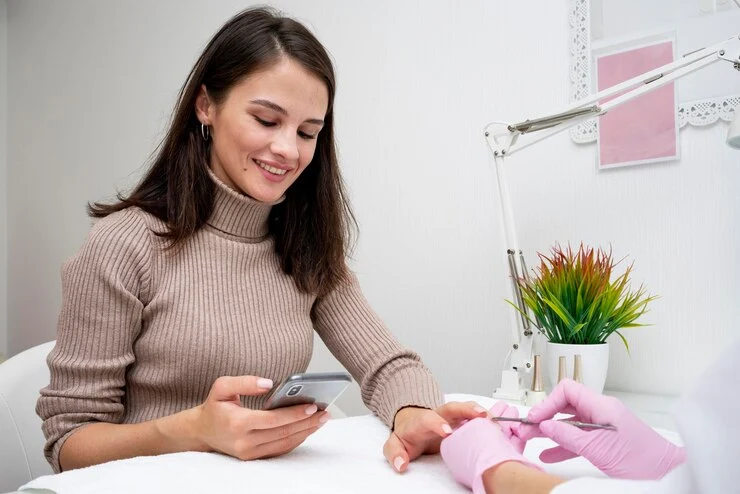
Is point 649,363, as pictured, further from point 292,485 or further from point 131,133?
point 131,133

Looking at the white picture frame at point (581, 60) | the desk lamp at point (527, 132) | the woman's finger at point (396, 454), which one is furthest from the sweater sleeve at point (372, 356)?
the white picture frame at point (581, 60)

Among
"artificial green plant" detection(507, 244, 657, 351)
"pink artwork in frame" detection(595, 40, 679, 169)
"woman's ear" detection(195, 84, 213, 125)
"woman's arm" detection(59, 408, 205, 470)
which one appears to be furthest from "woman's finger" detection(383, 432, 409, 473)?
"pink artwork in frame" detection(595, 40, 679, 169)

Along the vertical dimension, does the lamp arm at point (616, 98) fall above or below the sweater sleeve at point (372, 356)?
above

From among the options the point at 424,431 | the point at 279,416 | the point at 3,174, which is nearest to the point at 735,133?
the point at 424,431

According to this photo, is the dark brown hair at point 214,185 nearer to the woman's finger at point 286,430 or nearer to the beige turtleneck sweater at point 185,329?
the beige turtleneck sweater at point 185,329

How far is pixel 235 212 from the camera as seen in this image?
1.02m

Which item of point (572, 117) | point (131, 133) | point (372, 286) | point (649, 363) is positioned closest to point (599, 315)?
point (649, 363)

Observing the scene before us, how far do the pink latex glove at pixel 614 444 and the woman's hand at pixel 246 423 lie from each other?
0.27 metres

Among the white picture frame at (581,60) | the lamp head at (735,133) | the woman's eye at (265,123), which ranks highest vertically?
the white picture frame at (581,60)

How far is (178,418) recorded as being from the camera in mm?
760

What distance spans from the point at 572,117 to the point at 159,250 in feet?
2.42

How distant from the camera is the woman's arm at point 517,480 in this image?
1.74 feet

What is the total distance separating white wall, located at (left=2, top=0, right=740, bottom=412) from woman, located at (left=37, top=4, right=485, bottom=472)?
0.46 meters

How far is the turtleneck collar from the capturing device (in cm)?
101
